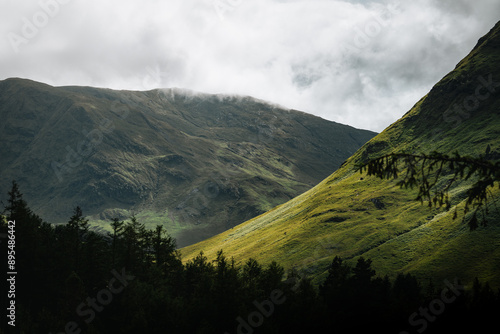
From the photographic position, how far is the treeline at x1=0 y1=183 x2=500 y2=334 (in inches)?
1617

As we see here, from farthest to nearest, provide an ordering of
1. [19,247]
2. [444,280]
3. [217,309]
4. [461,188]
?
[461,188], [444,280], [19,247], [217,309]

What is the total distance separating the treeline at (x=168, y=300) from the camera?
41.1 m

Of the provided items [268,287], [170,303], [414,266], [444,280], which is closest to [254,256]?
[414,266]

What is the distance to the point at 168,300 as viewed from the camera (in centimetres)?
4431

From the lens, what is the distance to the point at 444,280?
374 feet

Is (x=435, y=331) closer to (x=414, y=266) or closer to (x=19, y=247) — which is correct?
(x=19, y=247)

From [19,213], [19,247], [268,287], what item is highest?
[19,213]

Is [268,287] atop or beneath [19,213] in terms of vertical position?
beneath

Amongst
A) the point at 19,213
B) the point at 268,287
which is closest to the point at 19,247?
the point at 19,213

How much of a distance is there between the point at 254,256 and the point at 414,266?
72.7m

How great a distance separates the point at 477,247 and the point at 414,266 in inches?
755

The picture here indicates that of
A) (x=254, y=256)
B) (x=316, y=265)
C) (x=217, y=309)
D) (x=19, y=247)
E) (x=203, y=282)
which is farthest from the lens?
(x=254, y=256)

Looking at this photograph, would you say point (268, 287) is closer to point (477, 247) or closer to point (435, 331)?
point (435, 331)

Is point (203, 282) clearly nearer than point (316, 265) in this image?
Yes
